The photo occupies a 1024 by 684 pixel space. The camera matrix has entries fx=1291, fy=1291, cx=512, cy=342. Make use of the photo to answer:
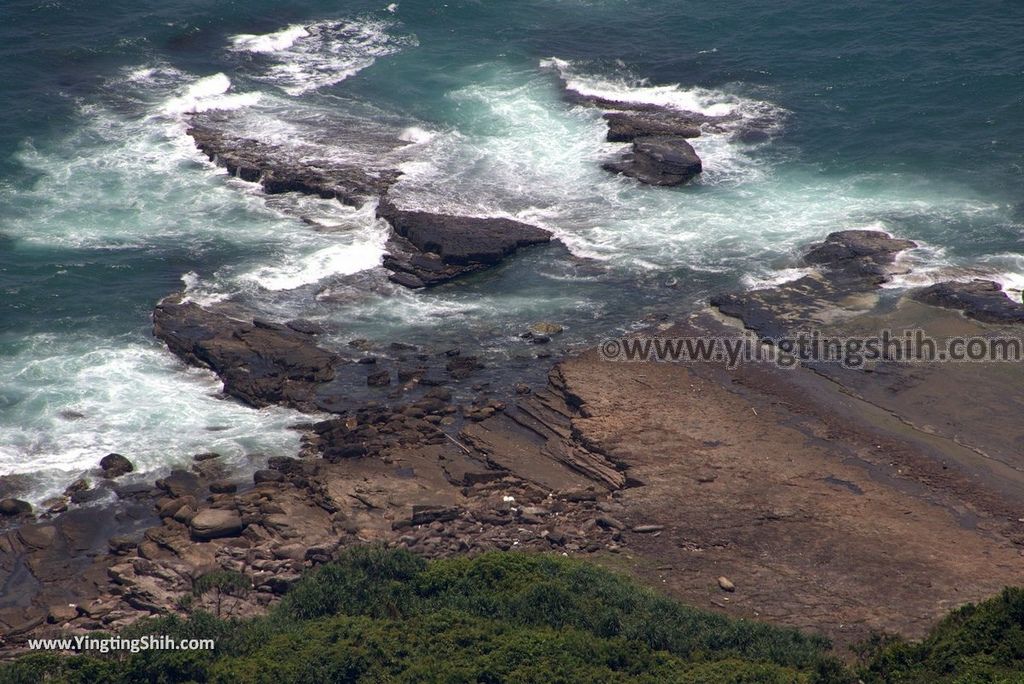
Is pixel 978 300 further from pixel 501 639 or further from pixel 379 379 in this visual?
pixel 501 639

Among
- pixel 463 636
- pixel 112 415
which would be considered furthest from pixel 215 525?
pixel 463 636

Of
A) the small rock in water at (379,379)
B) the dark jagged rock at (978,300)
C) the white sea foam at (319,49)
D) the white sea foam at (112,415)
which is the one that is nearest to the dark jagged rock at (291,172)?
the white sea foam at (319,49)

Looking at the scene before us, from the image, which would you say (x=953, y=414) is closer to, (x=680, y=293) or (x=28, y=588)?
(x=680, y=293)

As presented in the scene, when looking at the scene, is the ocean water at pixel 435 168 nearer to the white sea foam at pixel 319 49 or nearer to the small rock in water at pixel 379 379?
the white sea foam at pixel 319 49

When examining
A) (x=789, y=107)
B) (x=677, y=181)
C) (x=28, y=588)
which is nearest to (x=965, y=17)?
(x=789, y=107)

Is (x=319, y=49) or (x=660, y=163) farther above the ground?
(x=319, y=49)

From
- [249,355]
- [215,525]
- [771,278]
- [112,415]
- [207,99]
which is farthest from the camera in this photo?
[207,99]

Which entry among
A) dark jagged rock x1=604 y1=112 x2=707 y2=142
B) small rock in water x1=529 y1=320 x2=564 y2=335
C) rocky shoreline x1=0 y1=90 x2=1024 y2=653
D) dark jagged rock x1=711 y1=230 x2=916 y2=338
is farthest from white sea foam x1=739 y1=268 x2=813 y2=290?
dark jagged rock x1=604 y1=112 x2=707 y2=142
